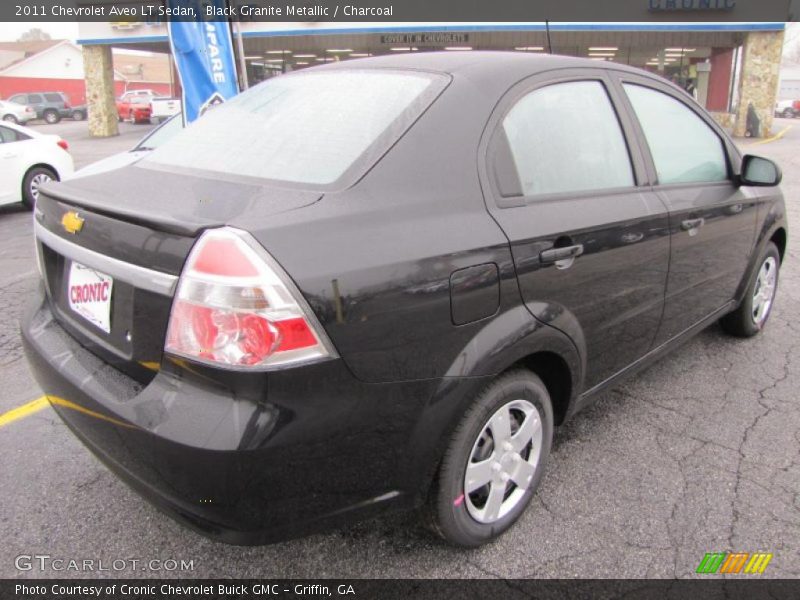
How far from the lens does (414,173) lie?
1965mm

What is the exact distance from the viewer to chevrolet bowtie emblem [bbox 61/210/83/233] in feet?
6.60

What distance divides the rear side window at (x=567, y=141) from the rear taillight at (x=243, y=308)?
1.02m

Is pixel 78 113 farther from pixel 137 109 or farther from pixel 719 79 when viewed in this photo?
pixel 719 79

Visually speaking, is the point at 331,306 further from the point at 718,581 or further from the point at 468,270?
the point at 718,581

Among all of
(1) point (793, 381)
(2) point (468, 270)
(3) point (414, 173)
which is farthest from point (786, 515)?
(3) point (414, 173)

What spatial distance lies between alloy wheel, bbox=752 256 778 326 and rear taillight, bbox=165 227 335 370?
3.47 meters

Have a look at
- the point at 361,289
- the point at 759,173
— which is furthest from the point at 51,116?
the point at 361,289

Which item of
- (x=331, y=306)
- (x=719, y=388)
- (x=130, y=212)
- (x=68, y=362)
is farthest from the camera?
(x=719, y=388)

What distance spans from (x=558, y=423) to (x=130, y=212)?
71.5 inches

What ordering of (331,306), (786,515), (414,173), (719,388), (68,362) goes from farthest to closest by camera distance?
(719,388) → (786,515) → (68,362) → (414,173) → (331,306)

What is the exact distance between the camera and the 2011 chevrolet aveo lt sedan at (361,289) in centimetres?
164

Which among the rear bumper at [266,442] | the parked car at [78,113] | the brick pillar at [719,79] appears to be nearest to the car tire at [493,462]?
Answer: the rear bumper at [266,442]

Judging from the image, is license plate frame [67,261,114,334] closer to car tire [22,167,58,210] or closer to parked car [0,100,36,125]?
car tire [22,167,58,210]

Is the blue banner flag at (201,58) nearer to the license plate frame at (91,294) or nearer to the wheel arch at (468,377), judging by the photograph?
the license plate frame at (91,294)
